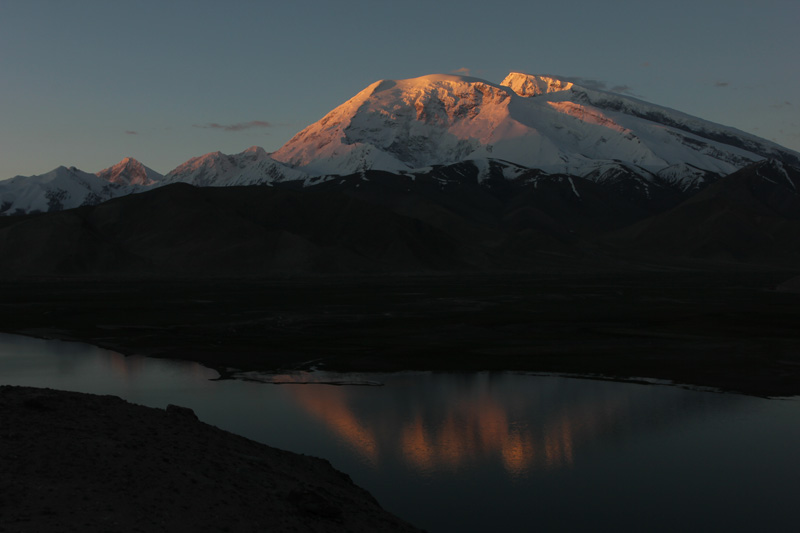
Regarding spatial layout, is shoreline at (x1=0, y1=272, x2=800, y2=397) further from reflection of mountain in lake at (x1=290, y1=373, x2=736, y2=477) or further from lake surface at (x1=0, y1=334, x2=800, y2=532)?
lake surface at (x1=0, y1=334, x2=800, y2=532)

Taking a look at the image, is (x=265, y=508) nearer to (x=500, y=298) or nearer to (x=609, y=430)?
(x=609, y=430)

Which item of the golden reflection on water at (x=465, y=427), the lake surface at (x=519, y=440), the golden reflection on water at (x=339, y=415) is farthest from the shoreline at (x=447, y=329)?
the golden reflection on water at (x=465, y=427)

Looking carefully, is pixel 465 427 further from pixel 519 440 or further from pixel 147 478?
pixel 147 478

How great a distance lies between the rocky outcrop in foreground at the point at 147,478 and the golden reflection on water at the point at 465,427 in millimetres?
4341

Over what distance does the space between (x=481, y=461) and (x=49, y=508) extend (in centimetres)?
1358

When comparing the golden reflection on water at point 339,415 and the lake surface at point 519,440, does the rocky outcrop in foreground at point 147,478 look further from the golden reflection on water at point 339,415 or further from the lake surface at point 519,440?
the golden reflection on water at point 339,415

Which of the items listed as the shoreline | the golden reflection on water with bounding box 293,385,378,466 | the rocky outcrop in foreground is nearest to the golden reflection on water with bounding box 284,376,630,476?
the golden reflection on water with bounding box 293,385,378,466

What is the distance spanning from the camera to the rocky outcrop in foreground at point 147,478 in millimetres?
14789

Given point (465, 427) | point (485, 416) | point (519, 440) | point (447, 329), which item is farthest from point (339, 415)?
point (447, 329)

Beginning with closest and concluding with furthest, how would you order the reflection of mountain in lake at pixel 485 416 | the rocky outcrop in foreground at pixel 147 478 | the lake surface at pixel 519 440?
the rocky outcrop in foreground at pixel 147 478, the lake surface at pixel 519 440, the reflection of mountain in lake at pixel 485 416

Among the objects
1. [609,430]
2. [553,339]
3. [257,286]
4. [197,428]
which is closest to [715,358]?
[553,339]

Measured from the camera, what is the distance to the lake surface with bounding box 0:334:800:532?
21.1 meters

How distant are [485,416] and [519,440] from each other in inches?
151

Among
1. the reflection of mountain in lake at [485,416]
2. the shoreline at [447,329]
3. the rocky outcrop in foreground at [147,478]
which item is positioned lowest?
the shoreline at [447,329]
